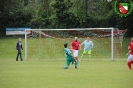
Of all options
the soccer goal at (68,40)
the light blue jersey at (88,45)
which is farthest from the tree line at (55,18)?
the light blue jersey at (88,45)

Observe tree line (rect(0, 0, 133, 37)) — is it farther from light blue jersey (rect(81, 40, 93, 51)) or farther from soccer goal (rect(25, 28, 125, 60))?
light blue jersey (rect(81, 40, 93, 51))

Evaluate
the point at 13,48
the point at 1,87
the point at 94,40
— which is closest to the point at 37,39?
the point at 94,40

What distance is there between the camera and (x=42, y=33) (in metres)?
40.6

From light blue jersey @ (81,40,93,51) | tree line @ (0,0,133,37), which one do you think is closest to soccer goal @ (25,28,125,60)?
light blue jersey @ (81,40,93,51)

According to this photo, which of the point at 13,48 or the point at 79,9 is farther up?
the point at 79,9

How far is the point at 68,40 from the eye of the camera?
41.4m

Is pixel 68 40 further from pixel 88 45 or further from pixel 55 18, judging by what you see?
pixel 55 18

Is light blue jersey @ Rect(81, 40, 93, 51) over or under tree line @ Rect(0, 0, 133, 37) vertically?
under

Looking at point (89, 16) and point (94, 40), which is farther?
point (89, 16)

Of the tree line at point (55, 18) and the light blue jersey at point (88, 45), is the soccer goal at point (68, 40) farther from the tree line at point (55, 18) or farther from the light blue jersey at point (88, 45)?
the tree line at point (55, 18)

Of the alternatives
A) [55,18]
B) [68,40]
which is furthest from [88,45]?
[55,18]

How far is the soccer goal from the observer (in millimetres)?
39312

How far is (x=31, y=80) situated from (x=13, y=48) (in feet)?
104

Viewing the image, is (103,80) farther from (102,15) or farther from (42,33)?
(102,15)
